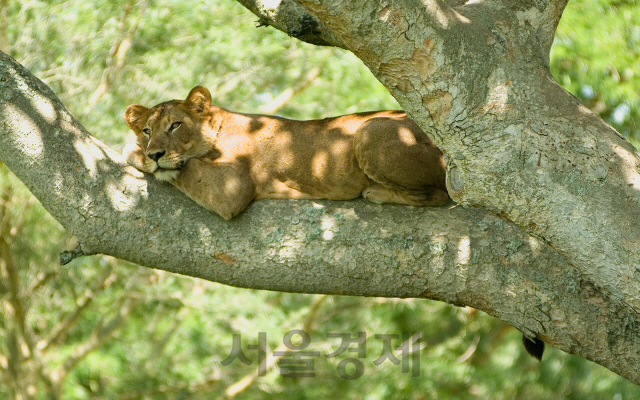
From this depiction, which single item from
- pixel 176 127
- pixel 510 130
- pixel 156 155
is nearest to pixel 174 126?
pixel 176 127

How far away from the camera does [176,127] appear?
5.29 m

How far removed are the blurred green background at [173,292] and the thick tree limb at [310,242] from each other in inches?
236

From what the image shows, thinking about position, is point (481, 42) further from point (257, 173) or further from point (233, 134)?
point (233, 134)

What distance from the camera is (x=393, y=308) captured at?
13.7m

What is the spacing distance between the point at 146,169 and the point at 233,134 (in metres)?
1.05

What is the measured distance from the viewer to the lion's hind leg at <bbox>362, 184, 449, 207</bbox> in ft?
14.6

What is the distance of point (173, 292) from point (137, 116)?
6658 millimetres

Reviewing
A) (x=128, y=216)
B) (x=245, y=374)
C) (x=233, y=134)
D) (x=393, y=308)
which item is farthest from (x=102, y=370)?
(x=128, y=216)

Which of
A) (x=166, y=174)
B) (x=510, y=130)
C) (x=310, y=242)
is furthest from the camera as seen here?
(x=166, y=174)

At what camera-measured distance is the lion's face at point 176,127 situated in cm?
502

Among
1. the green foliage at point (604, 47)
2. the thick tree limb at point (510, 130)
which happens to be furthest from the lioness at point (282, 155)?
the green foliage at point (604, 47)

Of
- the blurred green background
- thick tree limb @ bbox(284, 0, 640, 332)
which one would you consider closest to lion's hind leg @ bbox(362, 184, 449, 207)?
thick tree limb @ bbox(284, 0, 640, 332)

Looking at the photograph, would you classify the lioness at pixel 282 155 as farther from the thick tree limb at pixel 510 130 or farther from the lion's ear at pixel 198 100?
the thick tree limb at pixel 510 130

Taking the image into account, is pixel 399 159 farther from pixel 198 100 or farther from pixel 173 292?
pixel 173 292
